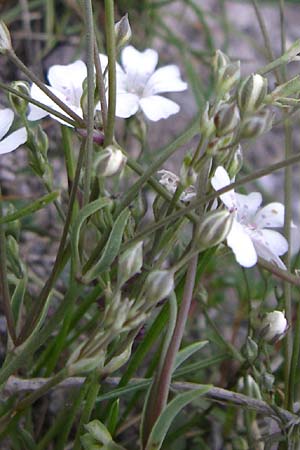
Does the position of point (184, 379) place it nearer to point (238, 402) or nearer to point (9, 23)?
point (238, 402)

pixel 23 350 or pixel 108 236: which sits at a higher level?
pixel 108 236

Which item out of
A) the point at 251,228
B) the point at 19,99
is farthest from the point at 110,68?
the point at 251,228

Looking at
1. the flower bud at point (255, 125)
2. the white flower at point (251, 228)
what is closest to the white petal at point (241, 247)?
the white flower at point (251, 228)

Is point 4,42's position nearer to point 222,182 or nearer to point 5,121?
point 5,121

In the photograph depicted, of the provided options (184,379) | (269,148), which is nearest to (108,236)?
(184,379)

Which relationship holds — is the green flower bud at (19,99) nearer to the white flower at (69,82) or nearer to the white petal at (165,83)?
the white flower at (69,82)

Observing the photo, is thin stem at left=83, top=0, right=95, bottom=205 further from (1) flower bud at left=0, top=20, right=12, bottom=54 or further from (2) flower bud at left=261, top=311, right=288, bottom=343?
(2) flower bud at left=261, top=311, right=288, bottom=343
